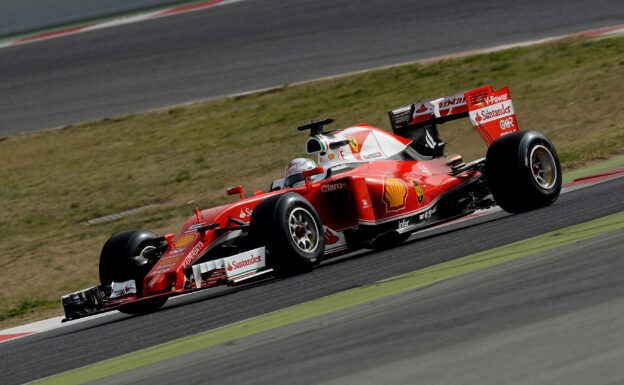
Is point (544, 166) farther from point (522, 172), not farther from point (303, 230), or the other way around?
point (303, 230)

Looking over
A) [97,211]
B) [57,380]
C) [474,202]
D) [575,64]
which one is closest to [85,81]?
[97,211]

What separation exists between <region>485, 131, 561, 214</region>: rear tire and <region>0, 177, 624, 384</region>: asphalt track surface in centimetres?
43

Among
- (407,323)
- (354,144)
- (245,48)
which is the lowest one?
(407,323)

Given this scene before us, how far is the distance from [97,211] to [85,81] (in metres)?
8.36

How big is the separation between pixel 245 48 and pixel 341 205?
15.8 metres

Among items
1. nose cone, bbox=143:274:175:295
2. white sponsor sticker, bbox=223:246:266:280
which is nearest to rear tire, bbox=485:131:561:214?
white sponsor sticker, bbox=223:246:266:280

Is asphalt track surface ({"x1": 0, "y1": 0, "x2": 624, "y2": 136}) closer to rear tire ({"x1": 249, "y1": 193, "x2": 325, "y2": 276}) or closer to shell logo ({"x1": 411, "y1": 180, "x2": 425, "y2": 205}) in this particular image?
shell logo ({"x1": 411, "y1": 180, "x2": 425, "y2": 205})

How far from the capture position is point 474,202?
33.8 ft

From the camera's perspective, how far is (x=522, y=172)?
31.1ft

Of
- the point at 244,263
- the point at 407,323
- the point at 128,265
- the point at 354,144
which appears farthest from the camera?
A: the point at 354,144

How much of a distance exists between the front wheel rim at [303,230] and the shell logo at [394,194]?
1.01 m

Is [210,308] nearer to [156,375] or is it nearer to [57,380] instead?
[57,380]

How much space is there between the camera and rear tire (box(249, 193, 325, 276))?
8.46 meters

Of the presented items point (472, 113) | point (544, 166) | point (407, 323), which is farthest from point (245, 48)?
point (407, 323)
